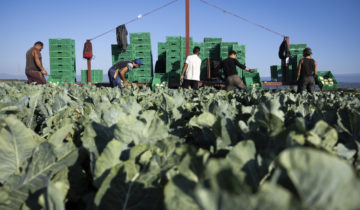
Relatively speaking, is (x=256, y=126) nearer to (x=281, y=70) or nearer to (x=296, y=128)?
(x=296, y=128)

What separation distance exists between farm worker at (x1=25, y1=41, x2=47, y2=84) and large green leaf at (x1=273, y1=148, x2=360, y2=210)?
421 inches

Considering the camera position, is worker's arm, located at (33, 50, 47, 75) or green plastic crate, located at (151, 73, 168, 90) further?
green plastic crate, located at (151, 73, 168, 90)

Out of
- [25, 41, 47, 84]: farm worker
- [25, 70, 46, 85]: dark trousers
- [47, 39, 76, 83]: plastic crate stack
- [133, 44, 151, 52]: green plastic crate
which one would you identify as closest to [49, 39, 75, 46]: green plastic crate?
[47, 39, 76, 83]: plastic crate stack

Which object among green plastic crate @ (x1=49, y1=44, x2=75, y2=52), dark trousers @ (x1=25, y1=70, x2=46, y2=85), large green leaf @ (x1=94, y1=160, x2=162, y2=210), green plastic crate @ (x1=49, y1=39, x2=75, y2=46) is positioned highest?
green plastic crate @ (x1=49, y1=39, x2=75, y2=46)

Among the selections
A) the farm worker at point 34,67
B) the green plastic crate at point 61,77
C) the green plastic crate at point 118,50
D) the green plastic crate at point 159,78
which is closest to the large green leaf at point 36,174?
the farm worker at point 34,67

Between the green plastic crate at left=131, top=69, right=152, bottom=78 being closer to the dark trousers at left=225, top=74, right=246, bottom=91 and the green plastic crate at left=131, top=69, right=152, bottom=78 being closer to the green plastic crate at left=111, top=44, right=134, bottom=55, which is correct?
the green plastic crate at left=111, top=44, right=134, bottom=55

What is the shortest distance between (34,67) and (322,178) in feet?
36.4

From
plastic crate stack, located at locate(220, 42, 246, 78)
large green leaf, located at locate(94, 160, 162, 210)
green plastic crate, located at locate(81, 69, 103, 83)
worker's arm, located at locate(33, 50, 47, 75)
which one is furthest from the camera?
green plastic crate, located at locate(81, 69, 103, 83)

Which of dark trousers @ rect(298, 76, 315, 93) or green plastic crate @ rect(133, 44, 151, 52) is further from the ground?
green plastic crate @ rect(133, 44, 151, 52)

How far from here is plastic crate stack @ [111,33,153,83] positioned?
1374 cm

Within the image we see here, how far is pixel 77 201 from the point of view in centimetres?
84

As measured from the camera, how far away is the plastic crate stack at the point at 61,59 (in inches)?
565

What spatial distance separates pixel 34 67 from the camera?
31.3ft

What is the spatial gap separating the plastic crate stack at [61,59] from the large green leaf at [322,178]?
15517 millimetres
